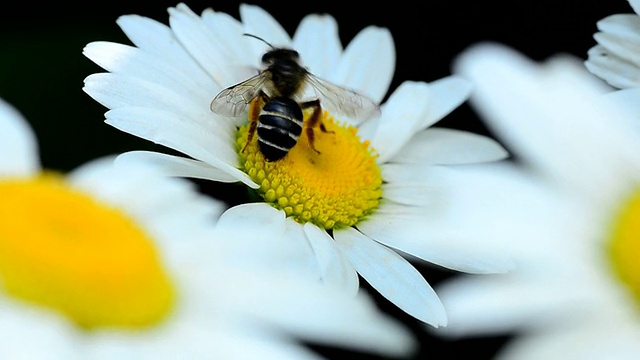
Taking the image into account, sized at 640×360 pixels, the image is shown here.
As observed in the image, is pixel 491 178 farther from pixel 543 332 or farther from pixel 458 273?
pixel 458 273

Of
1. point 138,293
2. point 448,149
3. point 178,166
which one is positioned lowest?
point 448,149

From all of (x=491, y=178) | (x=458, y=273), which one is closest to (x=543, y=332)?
(x=491, y=178)

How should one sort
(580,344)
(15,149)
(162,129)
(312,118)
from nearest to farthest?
1. (580,344)
2. (15,149)
3. (162,129)
4. (312,118)

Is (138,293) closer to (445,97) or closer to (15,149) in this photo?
(15,149)

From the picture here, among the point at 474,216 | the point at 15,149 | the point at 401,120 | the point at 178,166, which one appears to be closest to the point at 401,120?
A: the point at 401,120

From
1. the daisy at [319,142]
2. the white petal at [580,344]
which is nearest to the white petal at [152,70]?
the daisy at [319,142]

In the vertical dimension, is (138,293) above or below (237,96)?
above
